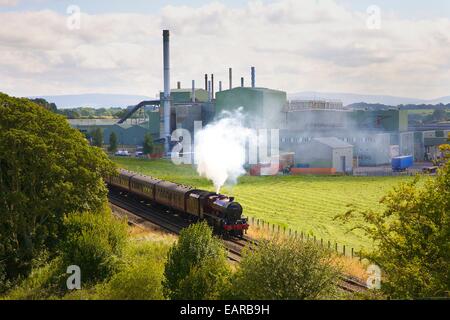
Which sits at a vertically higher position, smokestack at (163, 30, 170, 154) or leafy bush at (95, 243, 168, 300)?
smokestack at (163, 30, 170, 154)

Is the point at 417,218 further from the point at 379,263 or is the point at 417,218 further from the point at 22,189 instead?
the point at 22,189

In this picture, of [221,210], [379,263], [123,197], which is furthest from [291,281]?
[123,197]

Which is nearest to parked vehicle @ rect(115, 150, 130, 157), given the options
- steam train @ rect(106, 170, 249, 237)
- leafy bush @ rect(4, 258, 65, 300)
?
steam train @ rect(106, 170, 249, 237)

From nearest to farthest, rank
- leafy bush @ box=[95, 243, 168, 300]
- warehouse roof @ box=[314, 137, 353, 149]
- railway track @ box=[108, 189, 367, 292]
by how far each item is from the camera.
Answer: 1. leafy bush @ box=[95, 243, 168, 300]
2. railway track @ box=[108, 189, 367, 292]
3. warehouse roof @ box=[314, 137, 353, 149]

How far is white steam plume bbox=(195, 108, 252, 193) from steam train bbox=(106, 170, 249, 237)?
3.58 m

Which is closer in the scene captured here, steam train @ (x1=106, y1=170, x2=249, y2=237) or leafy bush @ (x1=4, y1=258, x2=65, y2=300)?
leafy bush @ (x1=4, y1=258, x2=65, y2=300)

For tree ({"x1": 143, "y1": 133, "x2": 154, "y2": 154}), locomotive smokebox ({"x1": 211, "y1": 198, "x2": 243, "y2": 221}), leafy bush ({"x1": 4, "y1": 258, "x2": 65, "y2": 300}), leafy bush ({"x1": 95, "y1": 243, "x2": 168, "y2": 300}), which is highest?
tree ({"x1": 143, "y1": 133, "x2": 154, "y2": 154})

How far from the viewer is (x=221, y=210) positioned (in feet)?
132

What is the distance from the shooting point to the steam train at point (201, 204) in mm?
39969

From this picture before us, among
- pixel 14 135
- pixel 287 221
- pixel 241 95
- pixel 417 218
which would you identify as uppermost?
pixel 241 95

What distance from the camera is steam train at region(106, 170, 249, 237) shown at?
131 feet

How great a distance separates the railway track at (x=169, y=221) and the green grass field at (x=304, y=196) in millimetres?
8651

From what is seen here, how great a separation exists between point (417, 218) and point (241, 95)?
9504cm

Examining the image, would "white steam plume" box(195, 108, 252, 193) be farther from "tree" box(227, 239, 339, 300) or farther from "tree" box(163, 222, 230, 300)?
"tree" box(227, 239, 339, 300)
